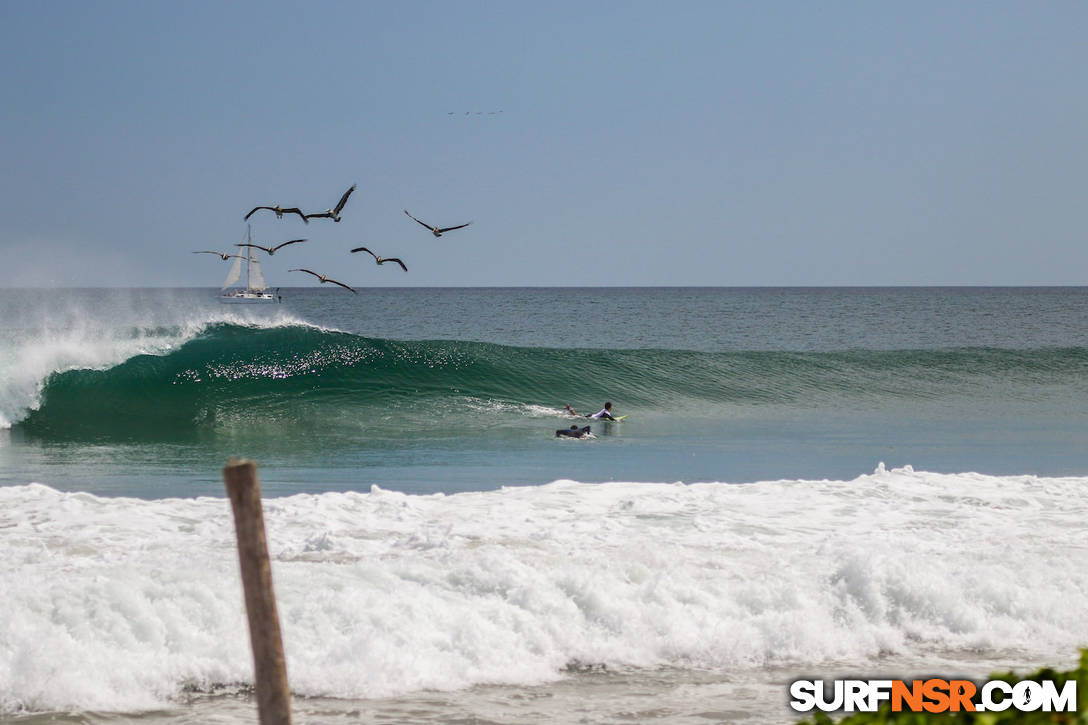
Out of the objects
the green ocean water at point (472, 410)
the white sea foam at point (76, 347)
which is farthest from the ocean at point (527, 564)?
the white sea foam at point (76, 347)

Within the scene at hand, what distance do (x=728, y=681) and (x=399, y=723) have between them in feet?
6.49

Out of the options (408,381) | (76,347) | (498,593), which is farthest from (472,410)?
(498,593)

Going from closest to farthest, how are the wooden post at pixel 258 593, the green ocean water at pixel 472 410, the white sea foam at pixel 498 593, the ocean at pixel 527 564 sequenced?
1. the wooden post at pixel 258 593
2. the ocean at pixel 527 564
3. the white sea foam at pixel 498 593
4. the green ocean water at pixel 472 410

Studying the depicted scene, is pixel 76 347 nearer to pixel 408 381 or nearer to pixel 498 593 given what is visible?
pixel 408 381

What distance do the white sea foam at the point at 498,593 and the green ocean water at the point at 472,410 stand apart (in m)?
3.34

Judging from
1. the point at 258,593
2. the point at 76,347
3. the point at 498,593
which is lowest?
the point at 498,593

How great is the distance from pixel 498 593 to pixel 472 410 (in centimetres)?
1441

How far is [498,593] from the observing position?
6762 mm

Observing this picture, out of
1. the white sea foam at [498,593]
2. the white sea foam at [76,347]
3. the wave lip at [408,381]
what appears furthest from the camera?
the wave lip at [408,381]

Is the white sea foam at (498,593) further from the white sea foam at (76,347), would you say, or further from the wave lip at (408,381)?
the white sea foam at (76,347)

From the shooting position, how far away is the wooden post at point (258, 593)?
265 centimetres

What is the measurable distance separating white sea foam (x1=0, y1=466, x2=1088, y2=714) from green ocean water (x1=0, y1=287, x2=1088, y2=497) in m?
3.34

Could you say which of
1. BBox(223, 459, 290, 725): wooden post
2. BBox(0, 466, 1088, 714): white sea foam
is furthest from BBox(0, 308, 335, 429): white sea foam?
BBox(223, 459, 290, 725): wooden post

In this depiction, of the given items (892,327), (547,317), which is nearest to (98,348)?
(892,327)
